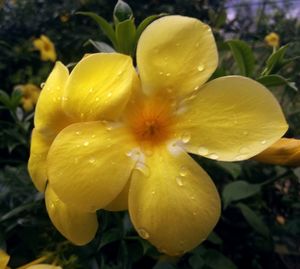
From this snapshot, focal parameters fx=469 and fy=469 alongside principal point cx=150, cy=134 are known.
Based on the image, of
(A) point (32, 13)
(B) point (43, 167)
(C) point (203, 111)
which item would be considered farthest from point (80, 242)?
(A) point (32, 13)

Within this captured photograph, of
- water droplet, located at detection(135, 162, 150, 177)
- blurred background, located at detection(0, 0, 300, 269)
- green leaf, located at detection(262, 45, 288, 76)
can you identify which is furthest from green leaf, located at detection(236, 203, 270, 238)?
water droplet, located at detection(135, 162, 150, 177)

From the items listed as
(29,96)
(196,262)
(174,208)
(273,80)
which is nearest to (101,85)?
(174,208)

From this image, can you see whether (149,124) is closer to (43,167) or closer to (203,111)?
(203,111)

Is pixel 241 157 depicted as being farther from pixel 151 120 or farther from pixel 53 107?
pixel 53 107

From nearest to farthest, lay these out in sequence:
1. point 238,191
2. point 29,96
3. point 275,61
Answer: point 275,61 → point 238,191 → point 29,96

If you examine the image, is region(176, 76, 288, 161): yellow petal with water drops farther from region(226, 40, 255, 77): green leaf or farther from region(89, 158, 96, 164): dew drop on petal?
region(226, 40, 255, 77): green leaf

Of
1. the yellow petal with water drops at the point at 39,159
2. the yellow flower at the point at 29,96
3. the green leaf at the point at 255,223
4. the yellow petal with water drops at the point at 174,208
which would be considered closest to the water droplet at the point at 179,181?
the yellow petal with water drops at the point at 174,208

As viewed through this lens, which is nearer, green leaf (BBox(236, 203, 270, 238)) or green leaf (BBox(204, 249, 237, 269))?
green leaf (BBox(204, 249, 237, 269))
